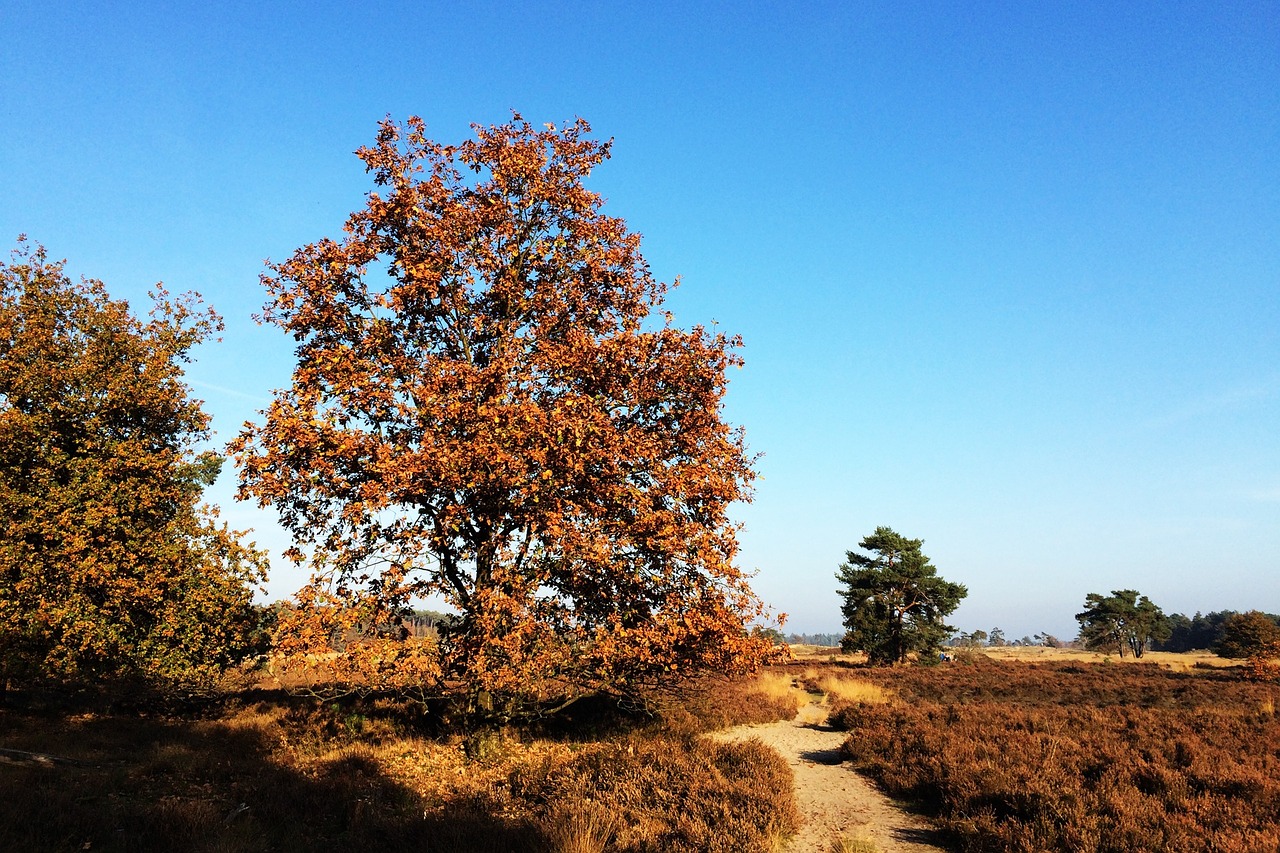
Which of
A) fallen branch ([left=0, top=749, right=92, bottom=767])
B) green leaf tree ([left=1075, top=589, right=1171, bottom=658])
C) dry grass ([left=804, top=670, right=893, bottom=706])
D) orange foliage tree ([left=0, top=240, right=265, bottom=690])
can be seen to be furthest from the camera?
green leaf tree ([left=1075, top=589, right=1171, bottom=658])

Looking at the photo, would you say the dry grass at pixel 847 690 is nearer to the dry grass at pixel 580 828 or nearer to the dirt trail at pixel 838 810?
the dirt trail at pixel 838 810

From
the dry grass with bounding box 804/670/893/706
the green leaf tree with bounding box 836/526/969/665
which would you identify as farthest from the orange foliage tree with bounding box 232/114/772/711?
the green leaf tree with bounding box 836/526/969/665

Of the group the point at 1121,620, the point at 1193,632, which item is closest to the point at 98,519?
the point at 1121,620

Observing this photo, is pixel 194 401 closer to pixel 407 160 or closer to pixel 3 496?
pixel 3 496

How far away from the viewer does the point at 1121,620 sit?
74.4 meters

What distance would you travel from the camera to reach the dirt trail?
9.55 m

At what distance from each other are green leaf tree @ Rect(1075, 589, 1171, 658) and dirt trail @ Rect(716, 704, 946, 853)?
248 feet

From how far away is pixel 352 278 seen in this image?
42.8 ft

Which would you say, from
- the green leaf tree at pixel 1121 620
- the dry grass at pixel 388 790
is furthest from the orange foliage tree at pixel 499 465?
the green leaf tree at pixel 1121 620

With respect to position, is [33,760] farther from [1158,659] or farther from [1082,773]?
[1158,659]

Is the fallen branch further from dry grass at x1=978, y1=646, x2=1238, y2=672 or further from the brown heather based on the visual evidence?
dry grass at x1=978, y1=646, x2=1238, y2=672

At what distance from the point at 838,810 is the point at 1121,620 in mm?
82617

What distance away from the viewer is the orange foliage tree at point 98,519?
1570cm

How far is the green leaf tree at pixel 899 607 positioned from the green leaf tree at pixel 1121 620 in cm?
4302
